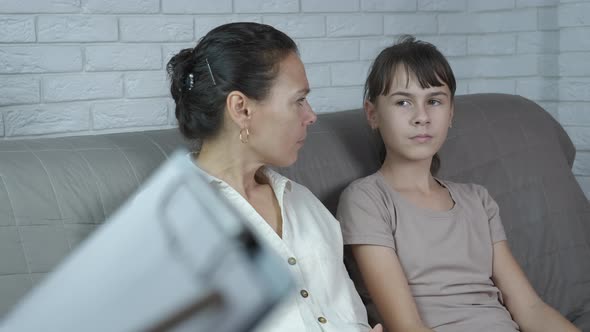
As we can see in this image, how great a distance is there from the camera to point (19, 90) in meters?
1.84

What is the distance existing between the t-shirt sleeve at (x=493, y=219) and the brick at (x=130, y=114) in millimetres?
845

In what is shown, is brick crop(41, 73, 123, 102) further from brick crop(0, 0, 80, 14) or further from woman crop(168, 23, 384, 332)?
woman crop(168, 23, 384, 332)

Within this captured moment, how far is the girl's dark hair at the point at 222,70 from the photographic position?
1339 millimetres

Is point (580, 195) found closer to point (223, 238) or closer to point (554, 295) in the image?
point (554, 295)

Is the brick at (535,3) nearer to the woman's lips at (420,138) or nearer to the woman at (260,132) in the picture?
the woman's lips at (420,138)

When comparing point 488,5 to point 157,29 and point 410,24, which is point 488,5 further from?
point 157,29

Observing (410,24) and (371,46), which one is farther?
(410,24)

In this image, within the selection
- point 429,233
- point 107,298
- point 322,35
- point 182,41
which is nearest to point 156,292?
point 107,298

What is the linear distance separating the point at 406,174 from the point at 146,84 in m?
0.74

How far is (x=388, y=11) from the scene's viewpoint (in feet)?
8.70

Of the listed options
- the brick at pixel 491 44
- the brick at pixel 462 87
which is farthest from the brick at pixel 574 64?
the brick at pixel 462 87

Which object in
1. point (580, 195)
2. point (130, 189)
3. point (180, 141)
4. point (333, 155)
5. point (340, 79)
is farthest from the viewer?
point (340, 79)

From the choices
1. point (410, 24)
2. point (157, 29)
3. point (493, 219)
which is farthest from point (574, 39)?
point (157, 29)

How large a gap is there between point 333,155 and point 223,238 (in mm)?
1495
